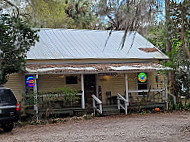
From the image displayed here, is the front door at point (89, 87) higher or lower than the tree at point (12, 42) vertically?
lower

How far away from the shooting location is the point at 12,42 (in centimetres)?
1247

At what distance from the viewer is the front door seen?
17.3 m

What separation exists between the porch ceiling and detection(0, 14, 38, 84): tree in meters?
1.37

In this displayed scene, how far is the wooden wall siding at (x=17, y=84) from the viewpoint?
50.6 ft

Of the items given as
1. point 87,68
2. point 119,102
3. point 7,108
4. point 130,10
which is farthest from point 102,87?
point 130,10

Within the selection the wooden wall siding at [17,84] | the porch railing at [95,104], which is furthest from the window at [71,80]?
the wooden wall siding at [17,84]

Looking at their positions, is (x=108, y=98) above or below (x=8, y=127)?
above

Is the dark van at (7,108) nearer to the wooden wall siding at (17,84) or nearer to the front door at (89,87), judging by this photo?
the wooden wall siding at (17,84)

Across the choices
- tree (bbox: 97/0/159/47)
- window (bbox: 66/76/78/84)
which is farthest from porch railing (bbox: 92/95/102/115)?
tree (bbox: 97/0/159/47)

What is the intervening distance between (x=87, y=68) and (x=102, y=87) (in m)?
2.80

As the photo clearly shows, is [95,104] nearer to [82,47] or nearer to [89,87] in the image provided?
[89,87]

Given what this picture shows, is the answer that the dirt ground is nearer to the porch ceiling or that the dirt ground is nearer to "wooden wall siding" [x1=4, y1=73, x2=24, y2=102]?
the porch ceiling

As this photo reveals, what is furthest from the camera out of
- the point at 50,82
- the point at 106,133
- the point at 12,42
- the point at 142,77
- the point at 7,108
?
the point at 142,77

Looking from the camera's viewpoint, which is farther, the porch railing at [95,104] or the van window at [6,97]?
the porch railing at [95,104]
